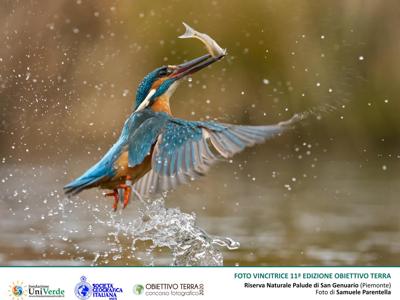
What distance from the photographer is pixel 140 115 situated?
3.40 m

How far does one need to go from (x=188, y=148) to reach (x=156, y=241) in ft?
2.29

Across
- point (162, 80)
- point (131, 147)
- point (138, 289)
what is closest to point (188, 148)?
point (131, 147)

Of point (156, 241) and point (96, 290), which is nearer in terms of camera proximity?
point (96, 290)

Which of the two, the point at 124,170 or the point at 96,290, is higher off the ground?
the point at 124,170

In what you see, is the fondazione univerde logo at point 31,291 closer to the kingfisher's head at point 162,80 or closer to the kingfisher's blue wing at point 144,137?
the kingfisher's blue wing at point 144,137

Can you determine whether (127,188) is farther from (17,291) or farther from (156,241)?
(17,291)

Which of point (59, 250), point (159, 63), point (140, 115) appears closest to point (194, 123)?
point (140, 115)

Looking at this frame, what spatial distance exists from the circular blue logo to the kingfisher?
1.20 ft

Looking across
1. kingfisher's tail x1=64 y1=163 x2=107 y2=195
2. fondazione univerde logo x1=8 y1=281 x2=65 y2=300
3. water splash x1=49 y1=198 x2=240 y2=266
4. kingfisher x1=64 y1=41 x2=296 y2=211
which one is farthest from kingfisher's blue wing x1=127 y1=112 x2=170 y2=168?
fondazione univerde logo x1=8 y1=281 x2=65 y2=300

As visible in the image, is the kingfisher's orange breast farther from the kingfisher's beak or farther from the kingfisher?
the kingfisher's beak

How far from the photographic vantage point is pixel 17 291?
344 cm

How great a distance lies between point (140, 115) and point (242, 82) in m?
3.48

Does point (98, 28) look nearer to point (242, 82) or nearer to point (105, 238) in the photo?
point (242, 82)

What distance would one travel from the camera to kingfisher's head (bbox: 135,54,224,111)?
344 centimetres
